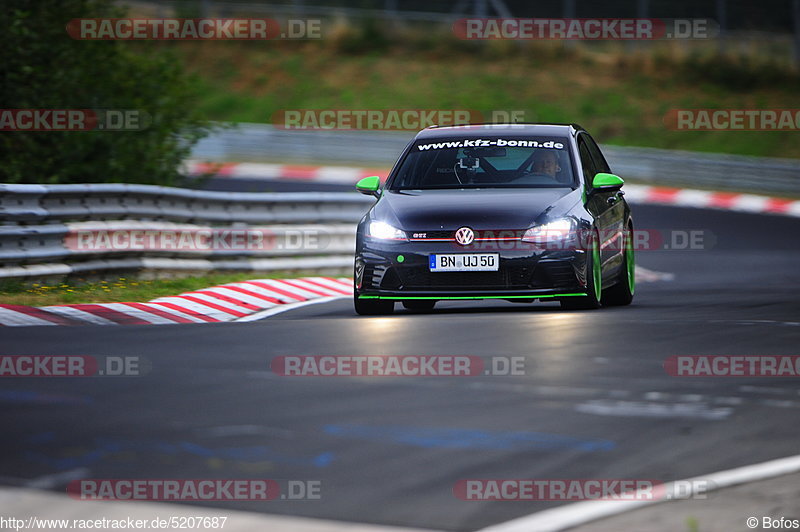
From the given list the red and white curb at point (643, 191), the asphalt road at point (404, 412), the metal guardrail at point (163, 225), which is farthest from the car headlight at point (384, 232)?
the red and white curb at point (643, 191)

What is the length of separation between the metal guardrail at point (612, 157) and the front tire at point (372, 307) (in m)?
16.6

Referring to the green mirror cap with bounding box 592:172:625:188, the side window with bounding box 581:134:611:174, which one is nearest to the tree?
the side window with bounding box 581:134:611:174

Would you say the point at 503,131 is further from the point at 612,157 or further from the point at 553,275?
the point at 612,157

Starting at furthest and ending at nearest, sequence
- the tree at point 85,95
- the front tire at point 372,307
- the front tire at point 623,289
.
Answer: the tree at point 85,95 < the front tire at point 623,289 < the front tire at point 372,307

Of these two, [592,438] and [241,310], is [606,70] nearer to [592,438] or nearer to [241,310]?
[241,310]

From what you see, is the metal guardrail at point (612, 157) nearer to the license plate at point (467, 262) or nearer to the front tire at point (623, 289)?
the front tire at point (623, 289)

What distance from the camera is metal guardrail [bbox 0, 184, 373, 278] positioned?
12.9m

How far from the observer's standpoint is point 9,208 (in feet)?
41.7

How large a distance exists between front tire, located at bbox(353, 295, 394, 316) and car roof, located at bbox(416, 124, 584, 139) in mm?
1773

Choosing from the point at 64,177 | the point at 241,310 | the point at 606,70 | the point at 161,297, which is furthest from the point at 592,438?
the point at 606,70

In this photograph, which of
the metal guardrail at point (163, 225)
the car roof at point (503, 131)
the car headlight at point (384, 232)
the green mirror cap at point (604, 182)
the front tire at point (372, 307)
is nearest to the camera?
the car headlight at point (384, 232)

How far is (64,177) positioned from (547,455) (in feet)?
39.1

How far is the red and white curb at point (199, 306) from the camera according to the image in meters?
10.4

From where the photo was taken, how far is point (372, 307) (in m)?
11.1
